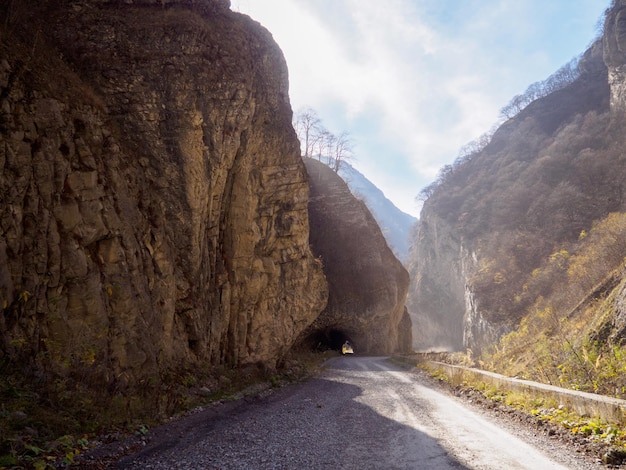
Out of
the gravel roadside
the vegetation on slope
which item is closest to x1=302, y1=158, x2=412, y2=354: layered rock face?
the vegetation on slope

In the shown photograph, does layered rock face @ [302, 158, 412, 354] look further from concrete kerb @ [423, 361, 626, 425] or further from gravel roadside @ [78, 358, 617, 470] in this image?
gravel roadside @ [78, 358, 617, 470]

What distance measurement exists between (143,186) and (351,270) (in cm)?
2973

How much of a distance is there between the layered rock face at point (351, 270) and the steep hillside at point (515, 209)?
9.94 metres

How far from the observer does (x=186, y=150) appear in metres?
11.2

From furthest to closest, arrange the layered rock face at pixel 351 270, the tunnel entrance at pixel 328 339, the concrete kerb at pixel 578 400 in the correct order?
the tunnel entrance at pixel 328 339 → the layered rock face at pixel 351 270 → the concrete kerb at pixel 578 400

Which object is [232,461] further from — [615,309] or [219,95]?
[219,95]

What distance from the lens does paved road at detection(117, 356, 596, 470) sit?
4.95 m

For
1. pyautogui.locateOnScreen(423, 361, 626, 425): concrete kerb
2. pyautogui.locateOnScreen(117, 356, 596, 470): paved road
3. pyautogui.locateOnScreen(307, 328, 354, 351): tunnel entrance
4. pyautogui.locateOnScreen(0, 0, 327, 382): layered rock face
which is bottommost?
pyautogui.locateOnScreen(307, 328, 354, 351): tunnel entrance

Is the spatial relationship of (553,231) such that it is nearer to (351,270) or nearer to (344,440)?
A: (351,270)

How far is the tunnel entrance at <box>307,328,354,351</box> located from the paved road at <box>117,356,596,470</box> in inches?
1080

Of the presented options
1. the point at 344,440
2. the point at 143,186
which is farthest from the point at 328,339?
the point at 344,440

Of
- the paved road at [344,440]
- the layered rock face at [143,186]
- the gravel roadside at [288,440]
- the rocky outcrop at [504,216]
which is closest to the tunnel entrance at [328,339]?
the rocky outcrop at [504,216]

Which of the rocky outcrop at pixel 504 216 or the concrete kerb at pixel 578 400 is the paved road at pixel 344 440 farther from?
the rocky outcrop at pixel 504 216

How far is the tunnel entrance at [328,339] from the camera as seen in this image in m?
36.8
